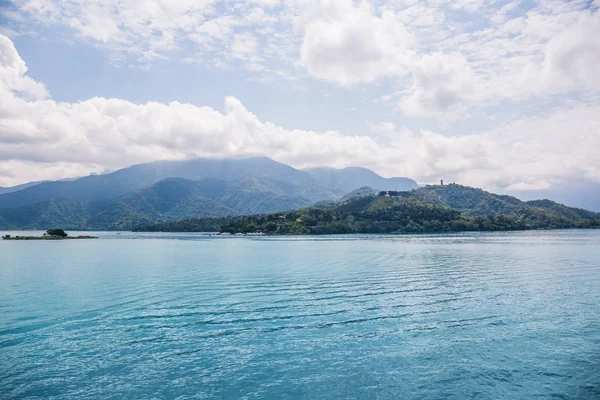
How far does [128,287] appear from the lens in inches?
1548

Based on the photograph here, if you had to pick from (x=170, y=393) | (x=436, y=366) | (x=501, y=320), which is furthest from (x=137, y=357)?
(x=501, y=320)

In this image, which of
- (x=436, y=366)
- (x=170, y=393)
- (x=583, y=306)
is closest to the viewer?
(x=170, y=393)

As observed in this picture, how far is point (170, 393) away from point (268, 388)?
390cm

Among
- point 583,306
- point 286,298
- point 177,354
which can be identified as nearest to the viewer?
point 177,354

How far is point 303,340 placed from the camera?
21.2 m

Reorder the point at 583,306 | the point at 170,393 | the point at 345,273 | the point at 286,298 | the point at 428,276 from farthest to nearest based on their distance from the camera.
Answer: the point at 345,273 < the point at 428,276 < the point at 286,298 < the point at 583,306 < the point at 170,393

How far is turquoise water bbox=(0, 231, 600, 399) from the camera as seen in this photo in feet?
51.1

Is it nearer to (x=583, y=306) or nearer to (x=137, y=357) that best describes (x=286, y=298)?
(x=137, y=357)

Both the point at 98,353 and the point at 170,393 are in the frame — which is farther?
the point at 98,353

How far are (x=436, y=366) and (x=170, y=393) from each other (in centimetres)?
1202

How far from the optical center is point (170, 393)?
1479 cm

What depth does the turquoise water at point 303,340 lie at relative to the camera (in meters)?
15.6

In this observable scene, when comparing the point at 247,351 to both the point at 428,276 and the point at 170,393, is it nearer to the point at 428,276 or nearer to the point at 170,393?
the point at 170,393

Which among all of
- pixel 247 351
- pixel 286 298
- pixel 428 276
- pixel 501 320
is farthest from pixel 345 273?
pixel 247 351
